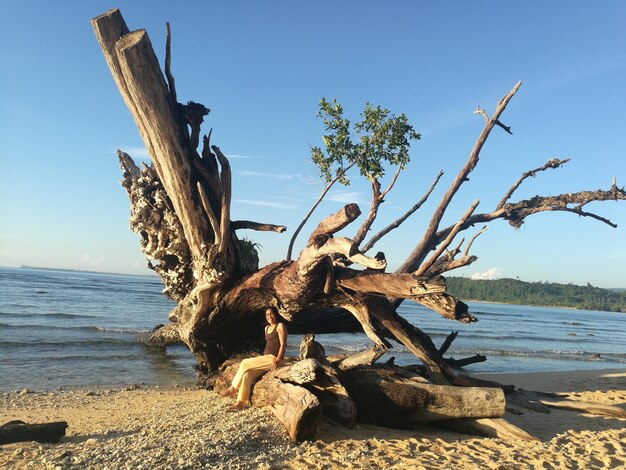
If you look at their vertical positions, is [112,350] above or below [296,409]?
below

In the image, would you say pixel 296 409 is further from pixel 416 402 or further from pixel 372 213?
pixel 372 213

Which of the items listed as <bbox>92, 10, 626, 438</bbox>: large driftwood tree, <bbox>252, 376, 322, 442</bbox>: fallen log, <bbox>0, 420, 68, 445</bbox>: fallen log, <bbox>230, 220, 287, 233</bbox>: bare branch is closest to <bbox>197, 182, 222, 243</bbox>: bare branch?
<bbox>92, 10, 626, 438</bbox>: large driftwood tree

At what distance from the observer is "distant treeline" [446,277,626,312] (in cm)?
11318

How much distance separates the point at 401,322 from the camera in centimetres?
841

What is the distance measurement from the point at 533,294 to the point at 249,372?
127m

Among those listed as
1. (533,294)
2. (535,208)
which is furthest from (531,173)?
(533,294)

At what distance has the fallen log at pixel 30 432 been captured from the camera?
541 centimetres

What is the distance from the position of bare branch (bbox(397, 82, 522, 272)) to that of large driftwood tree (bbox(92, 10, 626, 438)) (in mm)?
710

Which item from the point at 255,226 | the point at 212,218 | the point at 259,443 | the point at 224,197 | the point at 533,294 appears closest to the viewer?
the point at 259,443

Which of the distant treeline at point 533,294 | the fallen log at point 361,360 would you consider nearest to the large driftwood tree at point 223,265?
the fallen log at point 361,360

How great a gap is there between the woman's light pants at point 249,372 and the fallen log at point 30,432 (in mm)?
2355

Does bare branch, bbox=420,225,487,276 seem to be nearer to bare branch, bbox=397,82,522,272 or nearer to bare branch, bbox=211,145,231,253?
bare branch, bbox=397,82,522,272

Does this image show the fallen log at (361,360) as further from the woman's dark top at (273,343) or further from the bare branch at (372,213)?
the bare branch at (372,213)

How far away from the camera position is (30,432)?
553 centimetres
